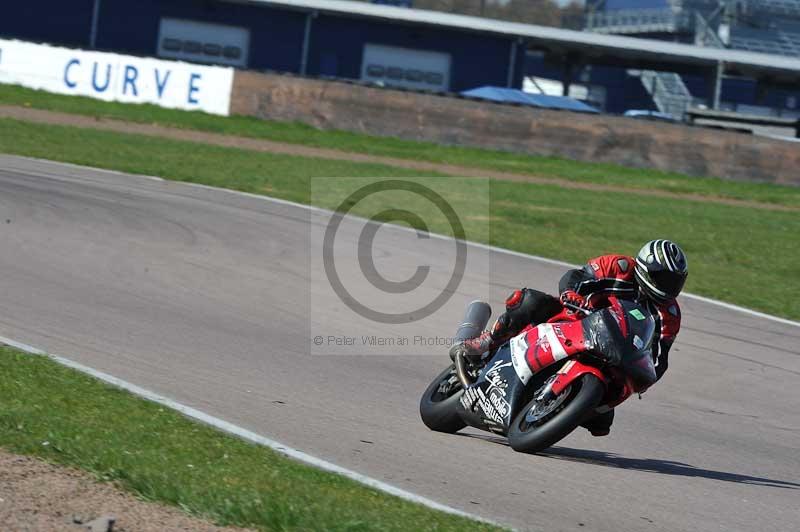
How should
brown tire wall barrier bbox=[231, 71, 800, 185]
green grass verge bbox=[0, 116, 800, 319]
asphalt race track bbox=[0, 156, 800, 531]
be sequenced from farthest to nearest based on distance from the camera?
brown tire wall barrier bbox=[231, 71, 800, 185] → green grass verge bbox=[0, 116, 800, 319] → asphalt race track bbox=[0, 156, 800, 531]

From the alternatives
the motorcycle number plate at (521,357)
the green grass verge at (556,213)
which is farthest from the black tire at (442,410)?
the green grass verge at (556,213)

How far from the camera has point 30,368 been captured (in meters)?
7.40

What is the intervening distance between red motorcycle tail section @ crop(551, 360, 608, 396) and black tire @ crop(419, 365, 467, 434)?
765 mm

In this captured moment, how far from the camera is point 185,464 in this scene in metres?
5.80

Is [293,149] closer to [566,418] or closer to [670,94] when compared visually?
[566,418]

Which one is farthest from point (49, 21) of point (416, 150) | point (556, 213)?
point (556, 213)

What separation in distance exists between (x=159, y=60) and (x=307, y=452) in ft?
77.3

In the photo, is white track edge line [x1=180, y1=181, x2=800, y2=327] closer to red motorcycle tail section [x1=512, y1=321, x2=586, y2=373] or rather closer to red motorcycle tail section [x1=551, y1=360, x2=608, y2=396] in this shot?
red motorcycle tail section [x1=512, y1=321, x2=586, y2=373]

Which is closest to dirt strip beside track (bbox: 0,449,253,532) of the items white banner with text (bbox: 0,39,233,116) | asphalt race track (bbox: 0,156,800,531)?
asphalt race track (bbox: 0,156,800,531)

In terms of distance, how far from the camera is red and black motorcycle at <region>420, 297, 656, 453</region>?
6.59 metres

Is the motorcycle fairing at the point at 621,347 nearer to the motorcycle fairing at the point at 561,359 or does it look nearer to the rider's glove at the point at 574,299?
the motorcycle fairing at the point at 561,359

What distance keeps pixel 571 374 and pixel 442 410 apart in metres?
1.02

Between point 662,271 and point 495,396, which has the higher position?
point 662,271

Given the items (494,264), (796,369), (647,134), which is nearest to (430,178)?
(647,134)
